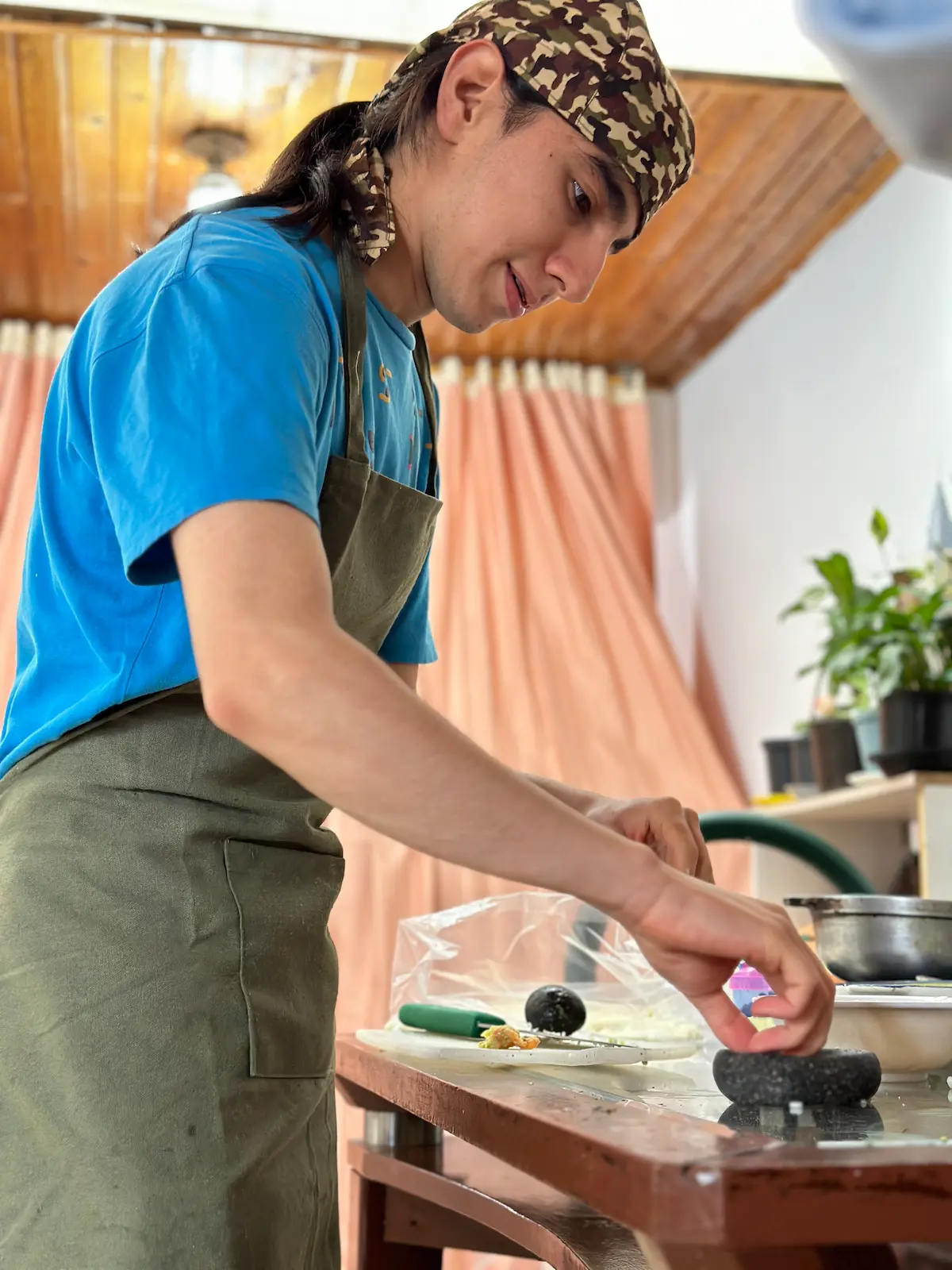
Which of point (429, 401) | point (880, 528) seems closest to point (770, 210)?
point (880, 528)

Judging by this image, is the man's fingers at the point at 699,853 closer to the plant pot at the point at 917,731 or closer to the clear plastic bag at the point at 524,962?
the clear plastic bag at the point at 524,962

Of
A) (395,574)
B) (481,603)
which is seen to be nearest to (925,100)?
(395,574)

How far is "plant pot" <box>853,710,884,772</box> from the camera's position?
2.31 meters

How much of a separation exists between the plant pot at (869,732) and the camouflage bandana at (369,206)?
1547 millimetres

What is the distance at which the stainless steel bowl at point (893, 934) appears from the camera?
47.5 inches

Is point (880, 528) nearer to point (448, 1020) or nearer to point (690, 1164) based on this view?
point (448, 1020)

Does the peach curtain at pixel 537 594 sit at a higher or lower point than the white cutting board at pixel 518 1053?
higher

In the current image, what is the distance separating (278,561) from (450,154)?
0.43m

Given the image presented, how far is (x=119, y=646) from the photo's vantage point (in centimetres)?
87

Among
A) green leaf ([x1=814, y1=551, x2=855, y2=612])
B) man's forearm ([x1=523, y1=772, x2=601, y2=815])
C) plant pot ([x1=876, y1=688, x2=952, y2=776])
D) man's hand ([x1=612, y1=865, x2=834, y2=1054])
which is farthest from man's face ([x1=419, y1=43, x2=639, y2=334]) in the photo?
green leaf ([x1=814, y1=551, x2=855, y2=612])

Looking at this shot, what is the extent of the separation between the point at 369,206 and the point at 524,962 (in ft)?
3.12

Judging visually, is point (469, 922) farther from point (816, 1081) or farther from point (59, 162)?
point (59, 162)

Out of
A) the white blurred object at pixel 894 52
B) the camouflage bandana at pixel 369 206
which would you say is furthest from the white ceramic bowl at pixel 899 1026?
the white blurred object at pixel 894 52

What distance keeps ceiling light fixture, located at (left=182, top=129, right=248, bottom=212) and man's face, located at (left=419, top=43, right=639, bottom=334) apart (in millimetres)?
2017
